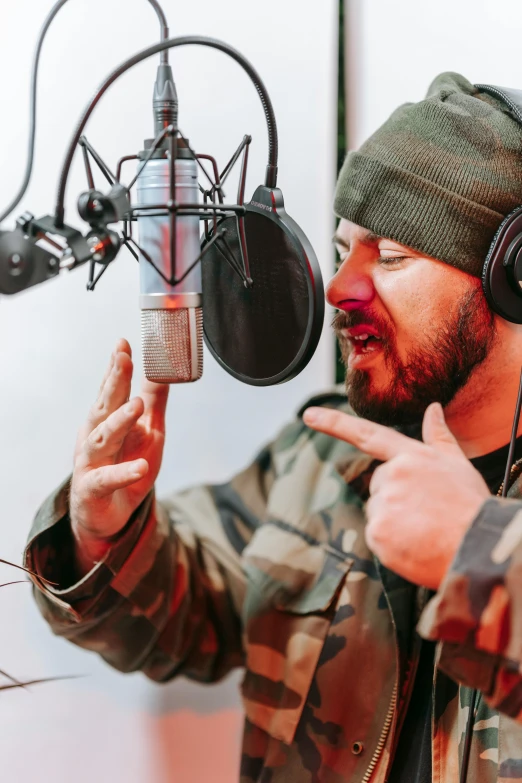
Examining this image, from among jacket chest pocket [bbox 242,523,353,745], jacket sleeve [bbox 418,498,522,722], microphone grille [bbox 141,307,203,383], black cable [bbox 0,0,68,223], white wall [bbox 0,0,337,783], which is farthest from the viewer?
jacket chest pocket [bbox 242,523,353,745]

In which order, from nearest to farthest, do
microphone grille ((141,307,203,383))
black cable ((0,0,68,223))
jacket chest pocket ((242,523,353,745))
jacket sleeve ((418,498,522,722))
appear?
jacket sleeve ((418,498,522,722)) < microphone grille ((141,307,203,383)) < black cable ((0,0,68,223)) < jacket chest pocket ((242,523,353,745))

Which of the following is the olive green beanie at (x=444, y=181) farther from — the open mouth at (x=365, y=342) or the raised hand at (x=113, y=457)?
the raised hand at (x=113, y=457)

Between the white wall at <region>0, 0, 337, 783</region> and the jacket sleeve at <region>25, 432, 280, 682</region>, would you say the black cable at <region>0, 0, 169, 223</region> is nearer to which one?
the white wall at <region>0, 0, 337, 783</region>

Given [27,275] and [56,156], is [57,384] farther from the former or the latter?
[27,275]

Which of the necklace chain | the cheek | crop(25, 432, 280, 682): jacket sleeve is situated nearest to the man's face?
the cheek

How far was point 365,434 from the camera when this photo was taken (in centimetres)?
81

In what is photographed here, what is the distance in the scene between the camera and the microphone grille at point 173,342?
817 millimetres

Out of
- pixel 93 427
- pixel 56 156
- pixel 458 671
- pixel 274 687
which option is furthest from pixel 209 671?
pixel 56 156

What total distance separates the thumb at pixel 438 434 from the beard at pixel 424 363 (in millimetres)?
237

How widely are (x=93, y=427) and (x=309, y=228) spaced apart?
1.94 feet

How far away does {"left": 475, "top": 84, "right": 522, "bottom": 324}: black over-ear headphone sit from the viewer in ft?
3.21

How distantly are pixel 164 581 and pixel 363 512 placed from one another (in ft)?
1.04

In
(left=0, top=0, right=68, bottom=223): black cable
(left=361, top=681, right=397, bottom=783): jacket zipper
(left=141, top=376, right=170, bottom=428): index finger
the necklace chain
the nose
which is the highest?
(left=0, top=0, right=68, bottom=223): black cable

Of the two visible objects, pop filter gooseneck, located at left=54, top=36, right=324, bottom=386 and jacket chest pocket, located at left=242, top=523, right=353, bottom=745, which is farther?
jacket chest pocket, located at left=242, top=523, right=353, bottom=745
